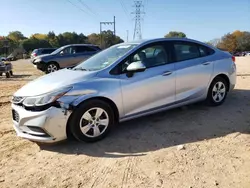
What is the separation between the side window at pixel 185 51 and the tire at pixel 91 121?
1824 millimetres

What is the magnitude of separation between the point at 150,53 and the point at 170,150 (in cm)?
185

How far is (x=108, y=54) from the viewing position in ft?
16.3

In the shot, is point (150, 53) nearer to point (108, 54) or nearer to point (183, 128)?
point (108, 54)

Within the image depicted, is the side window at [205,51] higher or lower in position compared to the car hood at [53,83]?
higher

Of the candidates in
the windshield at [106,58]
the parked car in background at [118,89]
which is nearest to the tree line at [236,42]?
the parked car in background at [118,89]

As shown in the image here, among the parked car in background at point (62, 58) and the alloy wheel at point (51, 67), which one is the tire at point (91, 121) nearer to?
the parked car in background at point (62, 58)

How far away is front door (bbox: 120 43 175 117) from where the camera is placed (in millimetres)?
4340

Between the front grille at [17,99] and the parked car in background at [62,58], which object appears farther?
the parked car in background at [62,58]

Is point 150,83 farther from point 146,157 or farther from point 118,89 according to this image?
point 146,157

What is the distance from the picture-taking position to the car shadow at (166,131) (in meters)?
3.91

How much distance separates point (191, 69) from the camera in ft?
16.6

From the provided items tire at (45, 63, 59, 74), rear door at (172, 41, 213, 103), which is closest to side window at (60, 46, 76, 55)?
tire at (45, 63, 59, 74)

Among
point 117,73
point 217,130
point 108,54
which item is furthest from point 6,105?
point 217,130

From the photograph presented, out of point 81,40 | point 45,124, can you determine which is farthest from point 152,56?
point 81,40
